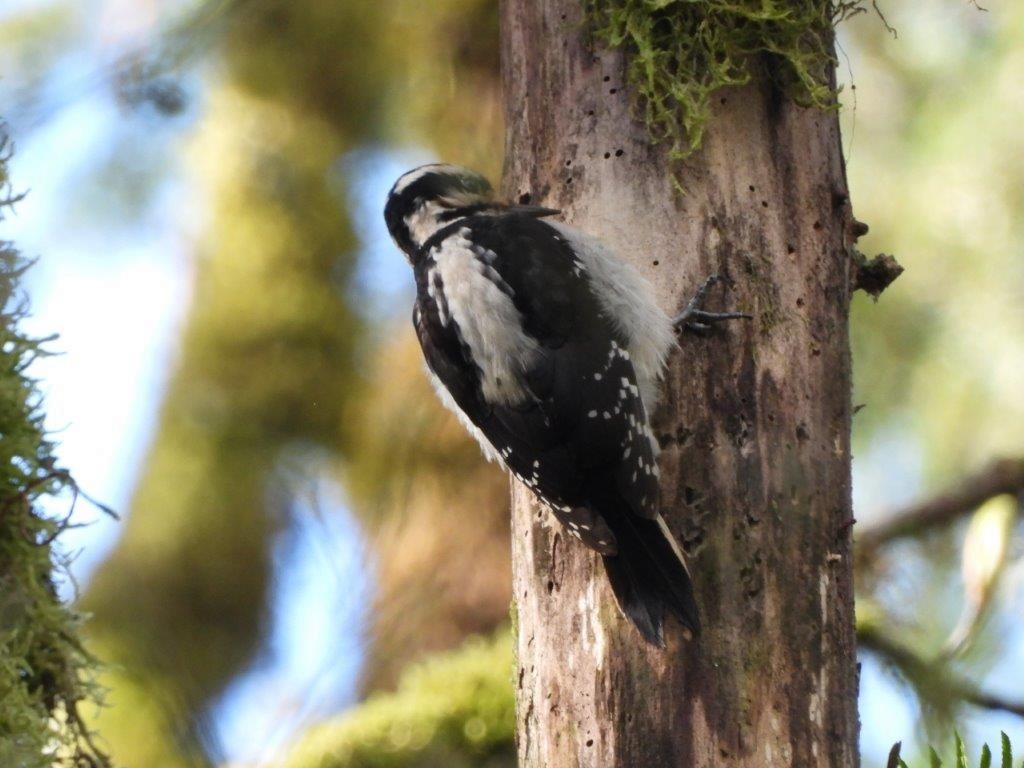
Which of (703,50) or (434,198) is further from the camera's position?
(434,198)

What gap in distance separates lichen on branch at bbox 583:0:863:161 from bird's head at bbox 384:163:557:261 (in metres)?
0.62

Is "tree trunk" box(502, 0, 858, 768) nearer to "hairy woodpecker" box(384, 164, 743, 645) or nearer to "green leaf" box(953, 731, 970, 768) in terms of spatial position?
"hairy woodpecker" box(384, 164, 743, 645)

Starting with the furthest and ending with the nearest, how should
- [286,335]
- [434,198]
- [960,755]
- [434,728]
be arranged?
[286,335], [434,728], [434,198], [960,755]

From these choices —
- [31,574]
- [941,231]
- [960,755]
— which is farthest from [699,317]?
[941,231]

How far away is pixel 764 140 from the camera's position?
2.52m

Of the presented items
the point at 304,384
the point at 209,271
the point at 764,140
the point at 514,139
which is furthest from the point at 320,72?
the point at 764,140

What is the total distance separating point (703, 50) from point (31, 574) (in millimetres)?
1633

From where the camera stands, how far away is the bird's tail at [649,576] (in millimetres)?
2162

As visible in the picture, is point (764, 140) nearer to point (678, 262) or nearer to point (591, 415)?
point (678, 262)

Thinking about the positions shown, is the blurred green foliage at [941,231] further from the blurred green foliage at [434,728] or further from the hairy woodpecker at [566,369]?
the hairy woodpecker at [566,369]

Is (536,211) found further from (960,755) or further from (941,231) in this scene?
(941,231)

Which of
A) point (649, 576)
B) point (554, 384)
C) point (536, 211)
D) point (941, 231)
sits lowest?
point (649, 576)

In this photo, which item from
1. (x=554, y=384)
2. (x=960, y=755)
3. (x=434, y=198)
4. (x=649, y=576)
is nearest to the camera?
(x=960, y=755)

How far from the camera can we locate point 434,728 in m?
3.77
